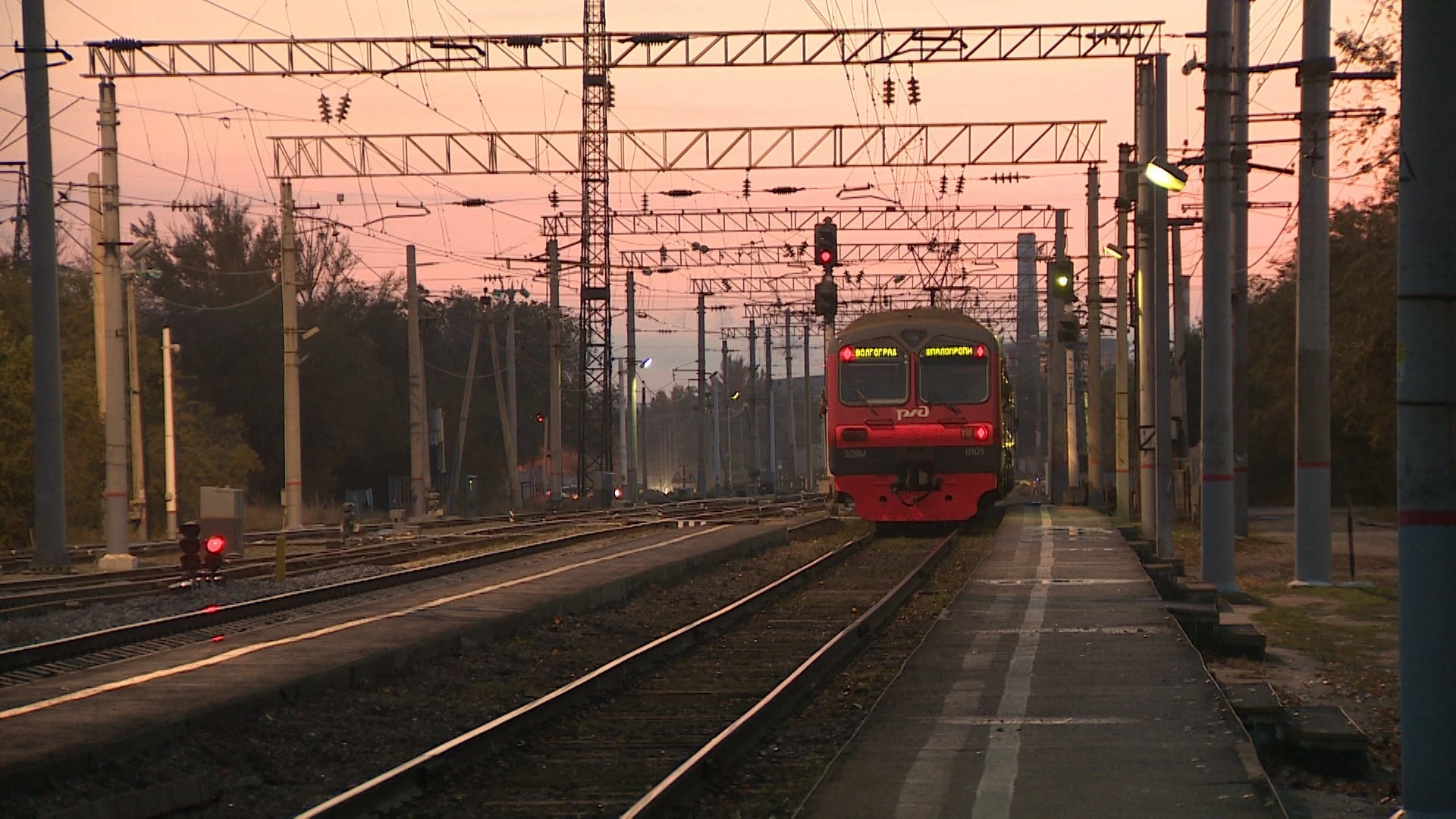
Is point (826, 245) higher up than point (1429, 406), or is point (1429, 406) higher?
point (826, 245)

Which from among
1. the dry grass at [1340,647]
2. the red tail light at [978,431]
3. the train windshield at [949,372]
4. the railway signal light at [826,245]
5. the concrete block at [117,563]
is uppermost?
the railway signal light at [826,245]

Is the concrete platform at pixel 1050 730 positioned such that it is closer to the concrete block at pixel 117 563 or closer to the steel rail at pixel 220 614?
the steel rail at pixel 220 614

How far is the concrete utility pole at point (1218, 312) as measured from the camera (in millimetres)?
17766

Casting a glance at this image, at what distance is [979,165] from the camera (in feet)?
124

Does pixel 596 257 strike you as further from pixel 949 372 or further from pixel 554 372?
pixel 949 372

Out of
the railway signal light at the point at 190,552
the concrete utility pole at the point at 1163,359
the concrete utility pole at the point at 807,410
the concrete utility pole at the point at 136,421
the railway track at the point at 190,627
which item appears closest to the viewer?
the railway track at the point at 190,627

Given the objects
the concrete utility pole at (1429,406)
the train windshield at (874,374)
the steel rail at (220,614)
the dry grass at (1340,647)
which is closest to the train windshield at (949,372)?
the train windshield at (874,374)

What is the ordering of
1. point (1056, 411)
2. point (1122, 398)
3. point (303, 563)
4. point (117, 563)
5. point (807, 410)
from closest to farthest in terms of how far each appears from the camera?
point (303, 563) < point (117, 563) < point (1122, 398) < point (1056, 411) < point (807, 410)

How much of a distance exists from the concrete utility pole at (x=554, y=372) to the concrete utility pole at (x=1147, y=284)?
2458 cm

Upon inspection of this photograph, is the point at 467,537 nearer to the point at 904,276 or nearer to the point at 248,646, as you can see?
the point at 248,646

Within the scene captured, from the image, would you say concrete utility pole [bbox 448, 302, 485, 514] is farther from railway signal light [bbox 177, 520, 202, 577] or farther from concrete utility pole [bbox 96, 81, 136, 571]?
railway signal light [bbox 177, 520, 202, 577]

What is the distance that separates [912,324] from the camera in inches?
1182

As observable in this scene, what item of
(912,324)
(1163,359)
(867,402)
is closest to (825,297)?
(867,402)

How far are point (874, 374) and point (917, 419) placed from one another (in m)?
1.18
